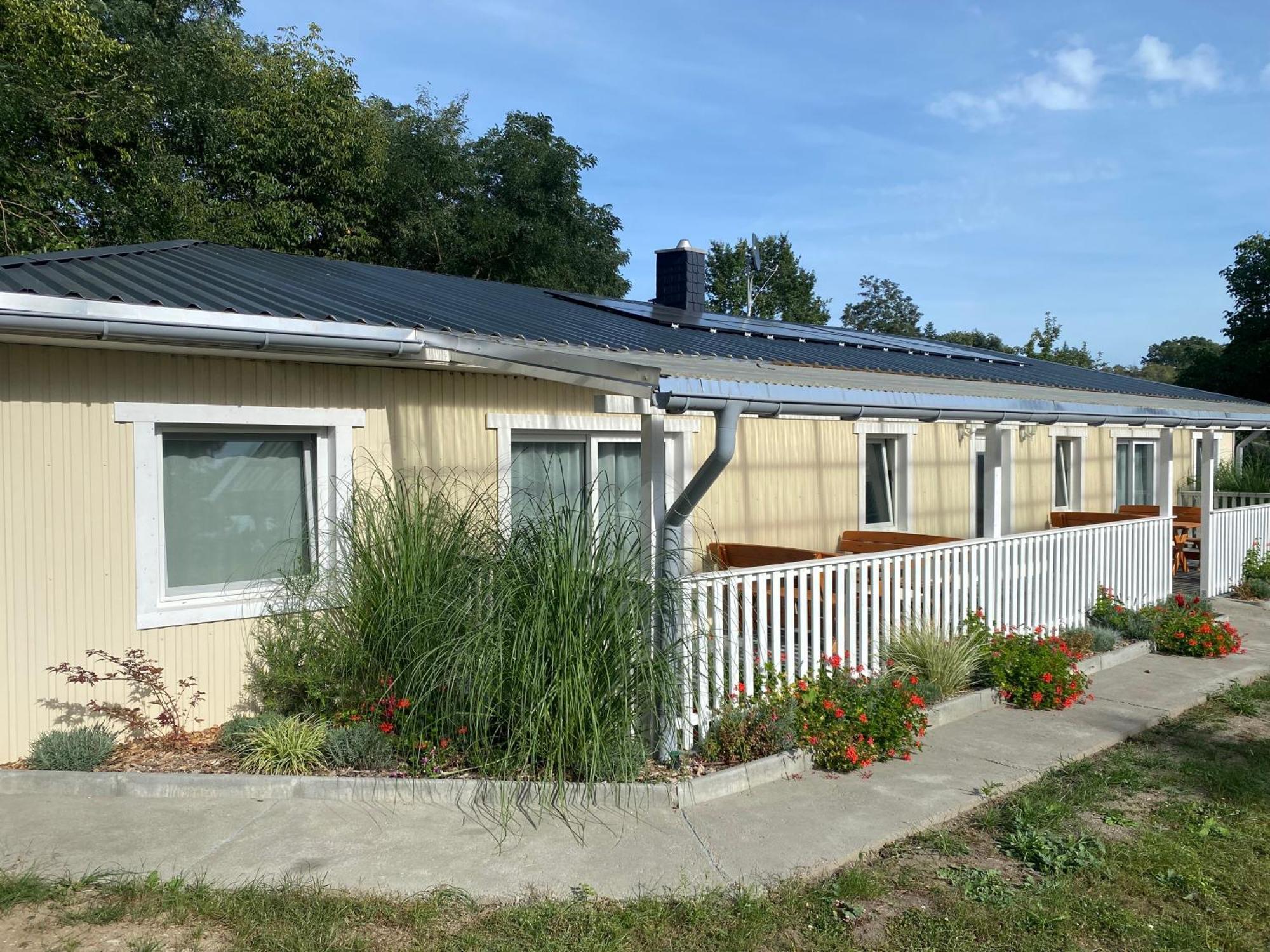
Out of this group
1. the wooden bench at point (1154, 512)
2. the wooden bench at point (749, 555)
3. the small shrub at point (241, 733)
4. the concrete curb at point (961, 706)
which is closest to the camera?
the small shrub at point (241, 733)

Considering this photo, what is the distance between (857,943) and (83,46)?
1692cm

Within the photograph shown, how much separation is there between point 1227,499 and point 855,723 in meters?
13.2

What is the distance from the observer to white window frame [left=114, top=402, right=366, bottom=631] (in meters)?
5.64

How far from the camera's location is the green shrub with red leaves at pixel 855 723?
5438 millimetres

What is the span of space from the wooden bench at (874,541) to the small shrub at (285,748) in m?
6.51

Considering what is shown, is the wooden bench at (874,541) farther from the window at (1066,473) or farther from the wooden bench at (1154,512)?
the wooden bench at (1154,512)

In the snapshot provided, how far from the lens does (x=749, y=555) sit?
29.8 ft

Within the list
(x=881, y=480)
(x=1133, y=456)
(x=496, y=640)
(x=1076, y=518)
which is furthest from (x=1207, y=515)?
(x=496, y=640)

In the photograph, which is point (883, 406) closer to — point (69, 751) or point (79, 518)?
point (79, 518)

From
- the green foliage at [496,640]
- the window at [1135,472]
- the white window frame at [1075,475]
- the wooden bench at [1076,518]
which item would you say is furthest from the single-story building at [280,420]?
the window at [1135,472]

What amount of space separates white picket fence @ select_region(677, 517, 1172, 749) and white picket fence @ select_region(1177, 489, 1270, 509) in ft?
18.1

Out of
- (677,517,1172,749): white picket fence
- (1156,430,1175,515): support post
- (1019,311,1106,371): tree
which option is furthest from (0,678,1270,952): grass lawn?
(1019,311,1106,371): tree

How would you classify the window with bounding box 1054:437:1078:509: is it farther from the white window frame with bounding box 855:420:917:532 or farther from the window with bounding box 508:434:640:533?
the window with bounding box 508:434:640:533

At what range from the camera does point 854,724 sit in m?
5.60
